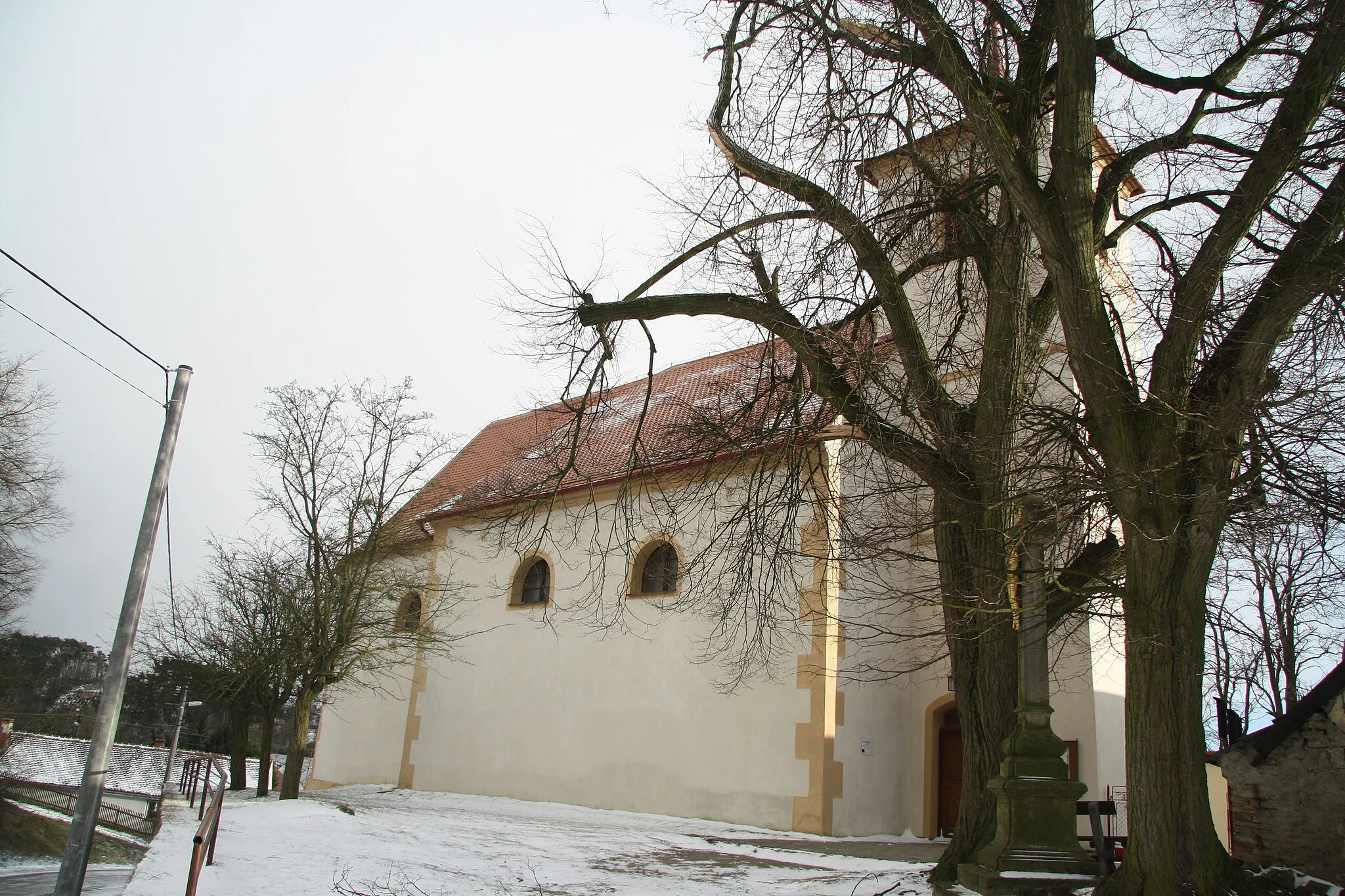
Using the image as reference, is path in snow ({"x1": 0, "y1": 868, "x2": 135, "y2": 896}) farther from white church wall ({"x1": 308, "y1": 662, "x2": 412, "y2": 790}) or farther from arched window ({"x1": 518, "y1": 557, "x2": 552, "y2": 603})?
arched window ({"x1": 518, "y1": 557, "x2": 552, "y2": 603})

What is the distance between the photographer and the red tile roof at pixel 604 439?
32.9ft

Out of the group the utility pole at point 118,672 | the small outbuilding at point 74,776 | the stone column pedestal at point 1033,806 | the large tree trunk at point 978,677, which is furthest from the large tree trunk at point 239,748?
the stone column pedestal at point 1033,806

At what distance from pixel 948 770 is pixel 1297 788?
875 cm

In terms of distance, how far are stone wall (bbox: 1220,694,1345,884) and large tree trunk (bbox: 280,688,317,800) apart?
1411 centimetres

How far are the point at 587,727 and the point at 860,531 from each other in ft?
20.0

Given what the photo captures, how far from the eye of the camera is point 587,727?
16.7 metres

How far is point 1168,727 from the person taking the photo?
5.95 metres

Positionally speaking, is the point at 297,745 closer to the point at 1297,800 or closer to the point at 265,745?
the point at 265,745

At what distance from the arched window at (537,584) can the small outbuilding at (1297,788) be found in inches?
517

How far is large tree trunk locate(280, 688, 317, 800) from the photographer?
53.6 ft

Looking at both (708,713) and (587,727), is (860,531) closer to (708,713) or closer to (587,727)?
(708,713)

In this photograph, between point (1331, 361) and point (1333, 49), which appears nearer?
point (1333, 49)

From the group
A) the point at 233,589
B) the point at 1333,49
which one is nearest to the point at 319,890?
the point at 1333,49

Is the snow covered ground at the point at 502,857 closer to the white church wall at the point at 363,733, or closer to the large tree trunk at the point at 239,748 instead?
the large tree trunk at the point at 239,748
